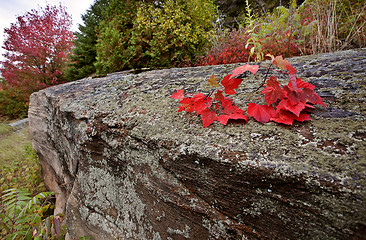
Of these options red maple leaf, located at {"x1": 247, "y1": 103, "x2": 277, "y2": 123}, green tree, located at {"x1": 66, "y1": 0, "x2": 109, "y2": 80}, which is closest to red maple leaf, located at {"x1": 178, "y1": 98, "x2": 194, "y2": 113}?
red maple leaf, located at {"x1": 247, "y1": 103, "x2": 277, "y2": 123}

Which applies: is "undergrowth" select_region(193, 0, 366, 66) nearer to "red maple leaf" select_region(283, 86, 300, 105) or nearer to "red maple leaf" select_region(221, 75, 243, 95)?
"red maple leaf" select_region(221, 75, 243, 95)

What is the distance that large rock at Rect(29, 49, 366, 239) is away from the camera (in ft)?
2.05

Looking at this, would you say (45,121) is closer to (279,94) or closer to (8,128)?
(279,94)

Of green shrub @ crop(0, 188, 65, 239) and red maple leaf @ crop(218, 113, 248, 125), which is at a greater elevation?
red maple leaf @ crop(218, 113, 248, 125)

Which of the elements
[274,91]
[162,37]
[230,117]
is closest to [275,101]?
[274,91]

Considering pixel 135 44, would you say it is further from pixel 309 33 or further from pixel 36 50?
pixel 36 50

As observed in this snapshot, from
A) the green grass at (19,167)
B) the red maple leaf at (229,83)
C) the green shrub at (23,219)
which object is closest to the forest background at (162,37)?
the red maple leaf at (229,83)

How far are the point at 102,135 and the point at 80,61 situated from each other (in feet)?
21.8

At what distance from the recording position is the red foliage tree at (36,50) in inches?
→ 261

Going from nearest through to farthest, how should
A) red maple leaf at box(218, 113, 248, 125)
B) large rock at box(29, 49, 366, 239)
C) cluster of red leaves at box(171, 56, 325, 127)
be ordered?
large rock at box(29, 49, 366, 239) < cluster of red leaves at box(171, 56, 325, 127) < red maple leaf at box(218, 113, 248, 125)

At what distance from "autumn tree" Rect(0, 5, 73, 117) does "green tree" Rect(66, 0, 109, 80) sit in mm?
1414

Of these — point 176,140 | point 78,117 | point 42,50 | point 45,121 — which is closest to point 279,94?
point 176,140

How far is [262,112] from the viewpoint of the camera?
3.03 feet

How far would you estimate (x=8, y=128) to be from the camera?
5551 mm
